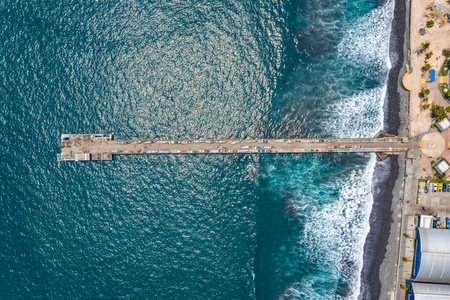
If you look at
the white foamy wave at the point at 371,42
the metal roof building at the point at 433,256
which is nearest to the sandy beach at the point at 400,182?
the metal roof building at the point at 433,256

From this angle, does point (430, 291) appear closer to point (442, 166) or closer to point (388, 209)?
point (388, 209)

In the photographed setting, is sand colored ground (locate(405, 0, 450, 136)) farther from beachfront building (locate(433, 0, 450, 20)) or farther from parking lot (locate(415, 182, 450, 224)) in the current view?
parking lot (locate(415, 182, 450, 224))

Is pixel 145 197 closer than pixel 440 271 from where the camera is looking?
No

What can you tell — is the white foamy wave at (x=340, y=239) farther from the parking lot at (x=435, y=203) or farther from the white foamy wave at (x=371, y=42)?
the white foamy wave at (x=371, y=42)

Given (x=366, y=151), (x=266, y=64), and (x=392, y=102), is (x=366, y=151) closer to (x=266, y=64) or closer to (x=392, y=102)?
(x=392, y=102)

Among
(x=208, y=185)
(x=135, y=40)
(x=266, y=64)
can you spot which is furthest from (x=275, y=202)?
(x=135, y=40)

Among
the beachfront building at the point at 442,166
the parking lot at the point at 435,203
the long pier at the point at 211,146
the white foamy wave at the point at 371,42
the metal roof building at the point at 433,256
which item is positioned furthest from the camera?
the white foamy wave at the point at 371,42
